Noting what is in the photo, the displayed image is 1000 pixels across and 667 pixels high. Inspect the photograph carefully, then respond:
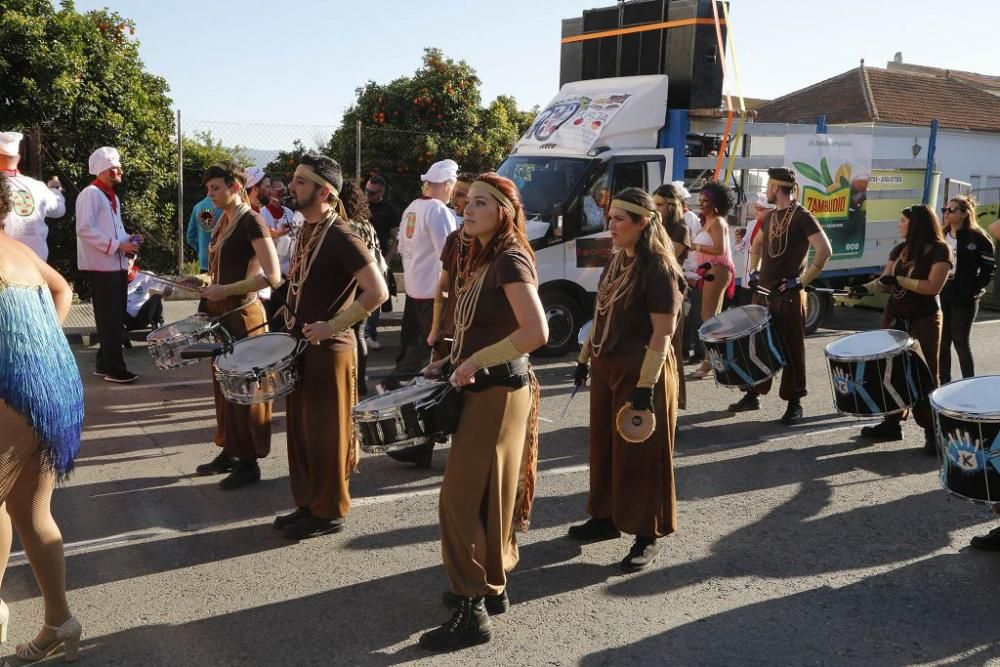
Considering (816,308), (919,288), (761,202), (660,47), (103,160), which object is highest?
(660,47)

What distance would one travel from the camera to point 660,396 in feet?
15.9

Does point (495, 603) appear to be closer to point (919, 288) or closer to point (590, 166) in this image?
point (919, 288)

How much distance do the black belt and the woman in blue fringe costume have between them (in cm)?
154

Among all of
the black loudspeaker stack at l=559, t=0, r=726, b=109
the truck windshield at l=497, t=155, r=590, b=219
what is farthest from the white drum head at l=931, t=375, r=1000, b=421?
the black loudspeaker stack at l=559, t=0, r=726, b=109

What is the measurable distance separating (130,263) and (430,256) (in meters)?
3.03

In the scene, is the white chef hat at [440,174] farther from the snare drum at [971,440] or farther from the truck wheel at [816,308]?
the truck wheel at [816,308]

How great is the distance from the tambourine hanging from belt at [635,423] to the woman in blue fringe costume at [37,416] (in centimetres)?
240

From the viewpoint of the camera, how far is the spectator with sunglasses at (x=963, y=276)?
764 cm

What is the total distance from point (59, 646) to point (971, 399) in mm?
4243

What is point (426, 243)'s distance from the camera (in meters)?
8.22

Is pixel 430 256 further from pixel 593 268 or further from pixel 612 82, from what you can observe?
pixel 612 82

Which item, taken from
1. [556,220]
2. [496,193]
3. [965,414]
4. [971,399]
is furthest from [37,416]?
[556,220]

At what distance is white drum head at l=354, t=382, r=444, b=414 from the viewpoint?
4.10 meters

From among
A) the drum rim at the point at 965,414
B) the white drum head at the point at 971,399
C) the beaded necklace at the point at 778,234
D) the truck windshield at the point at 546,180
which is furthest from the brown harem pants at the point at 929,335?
the truck windshield at the point at 546,180
